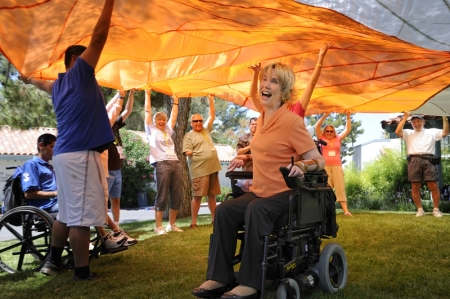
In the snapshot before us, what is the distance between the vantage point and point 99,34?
3.23 metres

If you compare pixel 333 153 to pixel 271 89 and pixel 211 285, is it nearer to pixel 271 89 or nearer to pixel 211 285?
pixel 271 89

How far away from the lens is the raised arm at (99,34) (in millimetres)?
3139

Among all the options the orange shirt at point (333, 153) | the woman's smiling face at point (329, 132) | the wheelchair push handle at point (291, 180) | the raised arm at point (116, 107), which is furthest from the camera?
the woman's smiling face at point (329, 132)

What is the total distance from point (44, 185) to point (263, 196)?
2420 millimetres

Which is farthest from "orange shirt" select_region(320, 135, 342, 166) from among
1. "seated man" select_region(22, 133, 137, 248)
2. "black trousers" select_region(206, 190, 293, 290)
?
"black trousers" select_region(206, 190, 293, 290)

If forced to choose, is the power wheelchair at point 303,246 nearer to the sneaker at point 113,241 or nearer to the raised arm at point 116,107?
the sneaker at point 113,241

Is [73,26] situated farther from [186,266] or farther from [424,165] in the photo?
[424,165]

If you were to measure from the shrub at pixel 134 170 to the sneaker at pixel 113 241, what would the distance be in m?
17.2

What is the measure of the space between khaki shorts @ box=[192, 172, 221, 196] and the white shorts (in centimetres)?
379

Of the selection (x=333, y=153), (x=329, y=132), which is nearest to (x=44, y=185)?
(x=333, y=153)

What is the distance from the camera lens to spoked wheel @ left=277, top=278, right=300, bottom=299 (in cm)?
274

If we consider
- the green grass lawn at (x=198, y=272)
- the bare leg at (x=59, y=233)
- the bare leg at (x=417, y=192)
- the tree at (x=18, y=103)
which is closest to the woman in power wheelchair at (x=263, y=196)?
the green grass lawn at (x=198, y=272)

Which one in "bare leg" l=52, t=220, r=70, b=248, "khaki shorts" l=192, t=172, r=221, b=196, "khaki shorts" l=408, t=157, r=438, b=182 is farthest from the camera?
"khaki shorts" l=408, t=157, r=438, b=182

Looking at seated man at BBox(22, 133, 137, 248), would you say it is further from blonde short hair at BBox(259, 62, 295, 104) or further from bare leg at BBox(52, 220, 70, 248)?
blonde short hair at BBox(259, 62, 295, 104)
